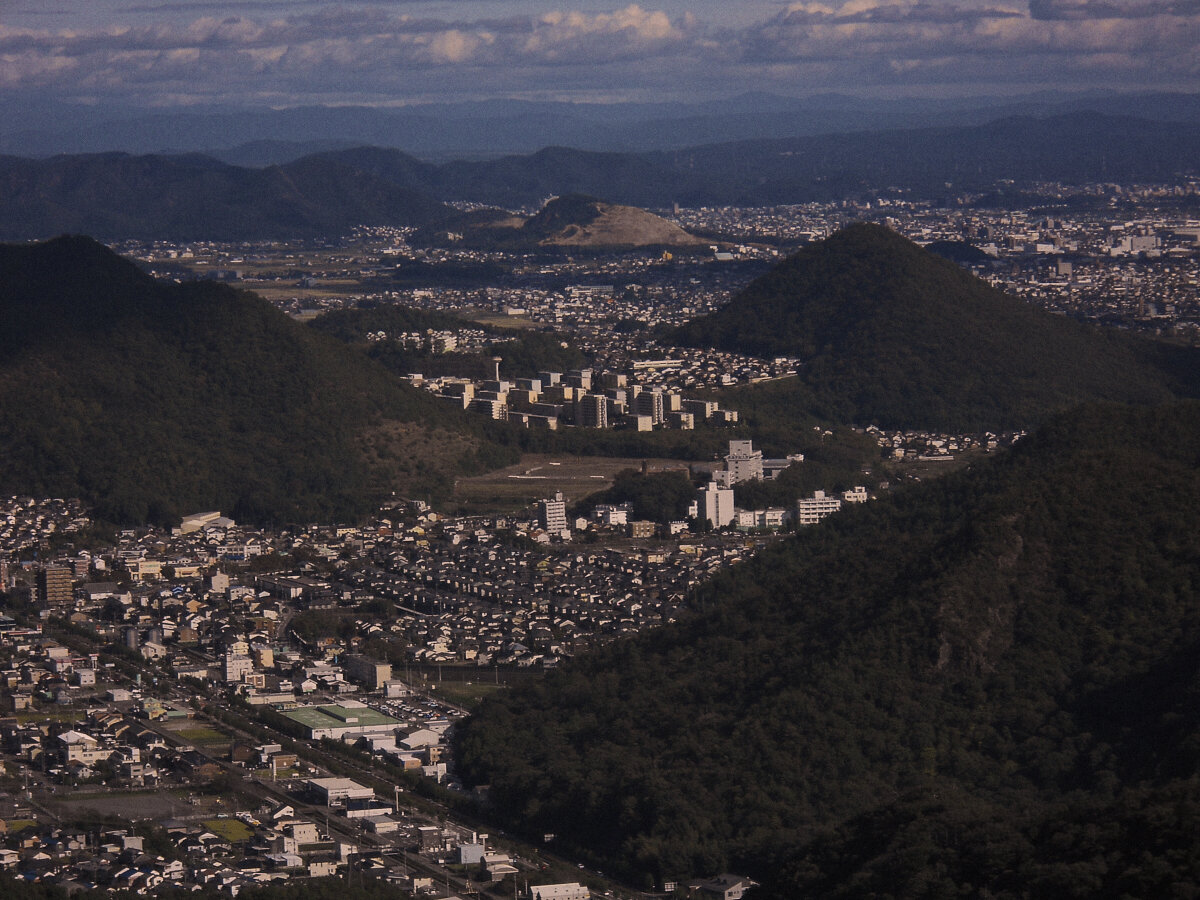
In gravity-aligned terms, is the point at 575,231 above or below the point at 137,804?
above

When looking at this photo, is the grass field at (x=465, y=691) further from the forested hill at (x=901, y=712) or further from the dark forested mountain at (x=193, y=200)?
the dark forested mountain at (x=193, y=200)

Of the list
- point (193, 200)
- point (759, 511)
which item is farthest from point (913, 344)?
point (193, 200)

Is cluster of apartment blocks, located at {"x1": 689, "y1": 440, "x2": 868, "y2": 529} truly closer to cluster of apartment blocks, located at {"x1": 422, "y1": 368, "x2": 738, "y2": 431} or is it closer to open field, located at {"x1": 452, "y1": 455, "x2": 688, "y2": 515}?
open field, located at {"x1": 452, "y1": 455, "x2": 688, "y2": 515}

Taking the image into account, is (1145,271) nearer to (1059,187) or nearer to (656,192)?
(1059,187)

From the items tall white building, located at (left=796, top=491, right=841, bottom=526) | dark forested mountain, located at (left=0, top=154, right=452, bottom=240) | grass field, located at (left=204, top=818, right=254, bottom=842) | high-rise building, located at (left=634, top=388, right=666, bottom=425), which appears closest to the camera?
grass field, located at (left=204, top=818, right=254, bottom=842)

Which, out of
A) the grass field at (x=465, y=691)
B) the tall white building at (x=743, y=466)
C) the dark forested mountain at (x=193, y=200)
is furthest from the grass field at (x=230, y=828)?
the dark forested mountain at (x=193, y=200)

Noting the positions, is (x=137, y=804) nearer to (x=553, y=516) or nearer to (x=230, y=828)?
(x=230, y=828)

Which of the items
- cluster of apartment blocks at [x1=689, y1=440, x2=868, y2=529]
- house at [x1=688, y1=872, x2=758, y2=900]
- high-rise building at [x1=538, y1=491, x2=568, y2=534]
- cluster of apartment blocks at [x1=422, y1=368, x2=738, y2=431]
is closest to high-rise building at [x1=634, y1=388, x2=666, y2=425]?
cluster of apartment blocks at [x1=422, y1=368, x2=738, y2=431]
